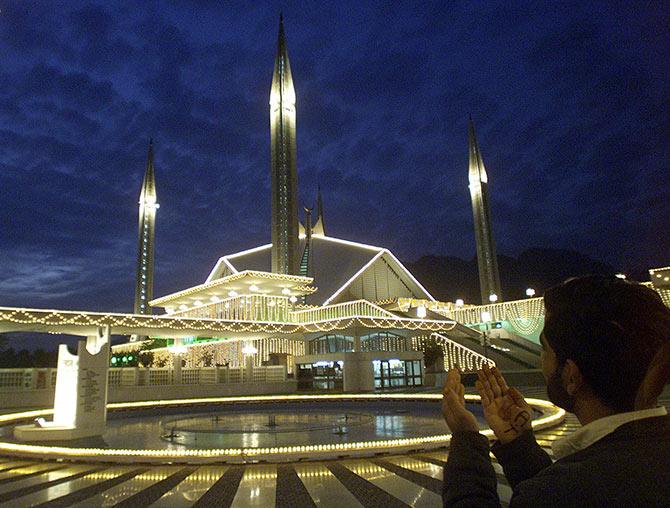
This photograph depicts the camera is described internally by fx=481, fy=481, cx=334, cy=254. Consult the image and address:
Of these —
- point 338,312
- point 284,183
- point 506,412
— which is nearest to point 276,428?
point 506,412

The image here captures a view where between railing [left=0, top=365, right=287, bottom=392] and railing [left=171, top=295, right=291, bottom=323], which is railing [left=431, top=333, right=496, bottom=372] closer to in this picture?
railing [left=0, top=365, right=287, bottom=392]

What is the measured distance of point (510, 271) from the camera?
10194 cm

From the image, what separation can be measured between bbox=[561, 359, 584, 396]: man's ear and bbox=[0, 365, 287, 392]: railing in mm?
22706

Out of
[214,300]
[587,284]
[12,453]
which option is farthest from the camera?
[214,300]

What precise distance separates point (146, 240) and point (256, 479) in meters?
51.9

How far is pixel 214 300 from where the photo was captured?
121 feet

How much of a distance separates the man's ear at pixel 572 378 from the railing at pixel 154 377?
74.5 ft

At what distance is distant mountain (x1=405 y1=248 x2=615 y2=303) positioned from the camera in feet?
324

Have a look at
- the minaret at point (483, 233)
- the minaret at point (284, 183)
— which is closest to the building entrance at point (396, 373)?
the minaret at point (284, 183)

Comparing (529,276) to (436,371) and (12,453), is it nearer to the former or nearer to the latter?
(436,371)

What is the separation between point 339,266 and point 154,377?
30.6m

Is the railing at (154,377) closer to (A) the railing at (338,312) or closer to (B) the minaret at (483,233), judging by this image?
(A) the railing at (338,312)

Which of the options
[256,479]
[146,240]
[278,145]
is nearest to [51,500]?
[256,479]

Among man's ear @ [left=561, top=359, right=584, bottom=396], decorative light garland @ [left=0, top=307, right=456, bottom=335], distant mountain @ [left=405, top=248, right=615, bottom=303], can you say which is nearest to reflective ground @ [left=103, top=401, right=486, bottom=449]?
decorative light garland @ [left=0, top=307, right=456, bottom=335]
